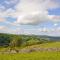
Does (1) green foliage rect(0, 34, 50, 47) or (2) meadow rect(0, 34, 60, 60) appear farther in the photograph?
(1) green foliage rect(0, 34, 50, 47)

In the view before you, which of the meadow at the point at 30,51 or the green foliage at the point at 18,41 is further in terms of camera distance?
the green foliage at the point at 18,41

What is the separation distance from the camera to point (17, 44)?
316ft

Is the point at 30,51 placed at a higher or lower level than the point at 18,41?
lower

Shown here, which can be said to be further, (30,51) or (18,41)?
(18,41)
